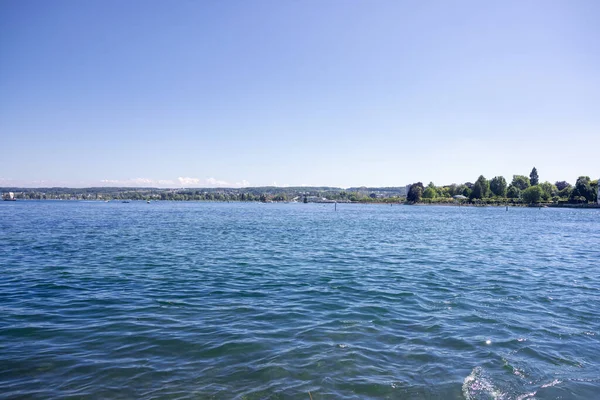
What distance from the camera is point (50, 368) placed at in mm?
8664

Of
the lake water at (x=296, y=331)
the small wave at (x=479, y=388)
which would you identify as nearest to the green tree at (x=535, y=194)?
the lake water at (x=296, y=331)

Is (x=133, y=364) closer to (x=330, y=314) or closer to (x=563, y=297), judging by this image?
(x=330, y=314)

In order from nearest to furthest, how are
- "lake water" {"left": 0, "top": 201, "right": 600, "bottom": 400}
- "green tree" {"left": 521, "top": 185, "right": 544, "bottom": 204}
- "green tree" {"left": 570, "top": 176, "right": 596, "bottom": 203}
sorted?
1. "lake water" {"left": 0, "top": 201, "right": 600, "bottom": 400}
2. "green tree" {"left": 570, "top": 176, "right": 596, "bottom": 203}
3. "green tree" {"left": 521, "top": 185, "right": 544, "bottom": 204}

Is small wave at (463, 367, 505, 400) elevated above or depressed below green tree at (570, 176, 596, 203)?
below

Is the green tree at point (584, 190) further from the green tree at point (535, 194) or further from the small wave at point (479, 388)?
the small wave at point (479, 388)

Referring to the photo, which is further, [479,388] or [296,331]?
[296,331]

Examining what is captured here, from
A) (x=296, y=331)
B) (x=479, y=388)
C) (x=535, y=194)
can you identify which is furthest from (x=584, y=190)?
(x=479, y=388)

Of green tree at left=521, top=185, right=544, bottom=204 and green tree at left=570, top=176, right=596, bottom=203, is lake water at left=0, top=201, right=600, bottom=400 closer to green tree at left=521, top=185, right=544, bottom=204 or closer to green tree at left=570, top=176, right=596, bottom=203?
green tree at left=570, top=176, right=596, bottom=203

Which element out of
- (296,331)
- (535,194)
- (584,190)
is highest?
(584,190)

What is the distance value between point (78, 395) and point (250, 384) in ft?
11.1

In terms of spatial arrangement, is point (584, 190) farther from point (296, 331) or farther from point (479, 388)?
point (479, 388)

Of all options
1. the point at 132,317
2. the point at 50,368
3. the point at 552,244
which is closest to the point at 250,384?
the point at 50,368

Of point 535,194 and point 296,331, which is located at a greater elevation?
point 535,194

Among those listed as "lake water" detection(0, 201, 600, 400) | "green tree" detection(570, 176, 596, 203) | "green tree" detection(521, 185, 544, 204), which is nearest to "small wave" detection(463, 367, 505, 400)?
"lake water" detection(0, 201, 600, 400)
